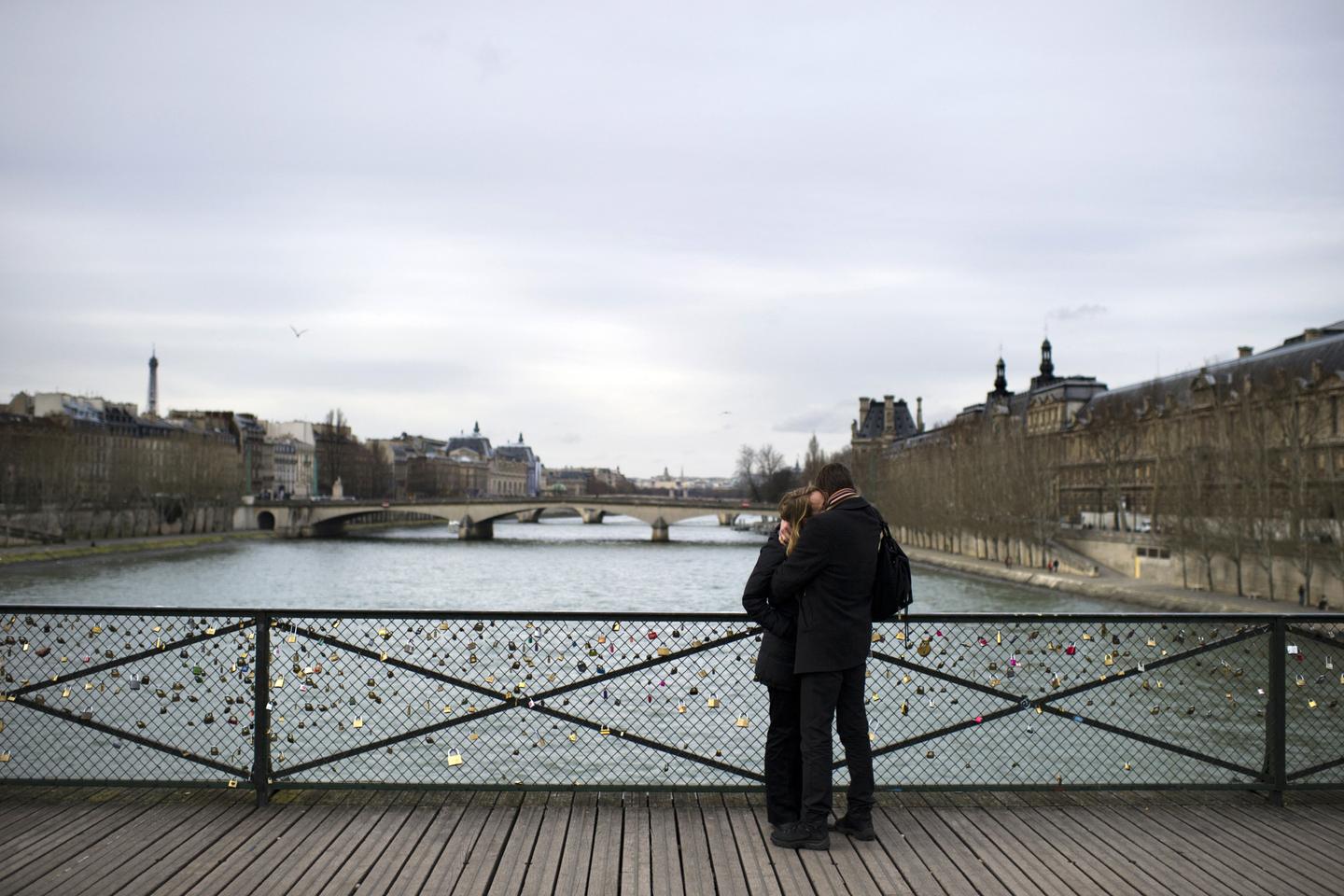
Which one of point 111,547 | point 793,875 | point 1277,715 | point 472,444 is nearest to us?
point 793,875

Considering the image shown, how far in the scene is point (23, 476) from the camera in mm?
58844

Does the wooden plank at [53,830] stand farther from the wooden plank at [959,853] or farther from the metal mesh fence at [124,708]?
the wooden plank at [959,853]

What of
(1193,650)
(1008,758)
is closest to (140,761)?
(1008,758)

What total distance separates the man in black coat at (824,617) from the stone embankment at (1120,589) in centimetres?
2719

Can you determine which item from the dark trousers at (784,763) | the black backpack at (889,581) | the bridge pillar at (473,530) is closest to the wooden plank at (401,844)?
the dark trousers at (784,763)

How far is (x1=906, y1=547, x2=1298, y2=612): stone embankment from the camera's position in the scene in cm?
3133

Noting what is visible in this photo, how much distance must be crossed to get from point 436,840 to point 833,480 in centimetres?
249

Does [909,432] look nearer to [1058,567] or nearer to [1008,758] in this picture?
[1058,567]

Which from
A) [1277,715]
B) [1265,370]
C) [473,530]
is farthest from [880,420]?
[1277,715]

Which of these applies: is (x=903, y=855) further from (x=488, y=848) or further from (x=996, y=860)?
(x=488, y=848)

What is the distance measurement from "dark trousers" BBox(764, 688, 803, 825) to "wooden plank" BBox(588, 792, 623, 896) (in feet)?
2.14

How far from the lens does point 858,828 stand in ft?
17.6

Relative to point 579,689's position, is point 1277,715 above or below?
above

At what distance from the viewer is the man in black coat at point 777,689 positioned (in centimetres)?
536
